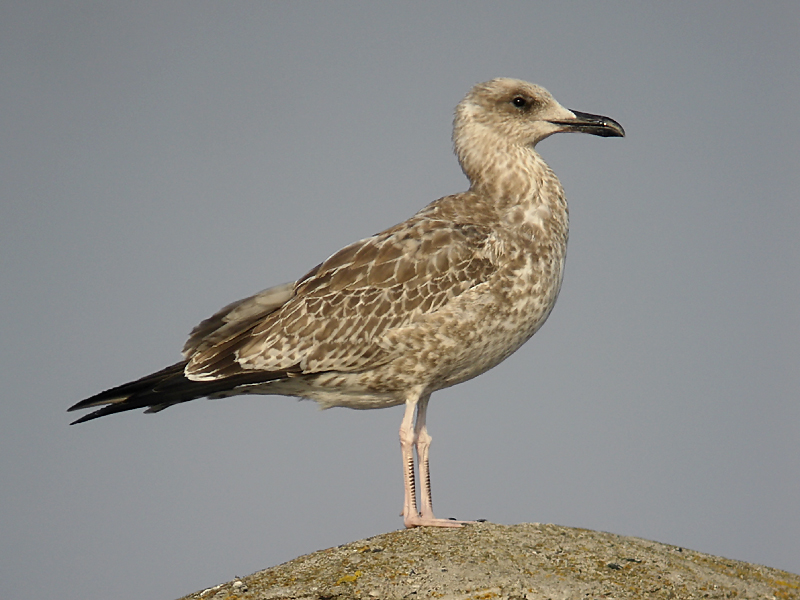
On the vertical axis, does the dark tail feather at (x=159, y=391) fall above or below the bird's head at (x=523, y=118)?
below

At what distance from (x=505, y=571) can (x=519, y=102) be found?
17.6ft

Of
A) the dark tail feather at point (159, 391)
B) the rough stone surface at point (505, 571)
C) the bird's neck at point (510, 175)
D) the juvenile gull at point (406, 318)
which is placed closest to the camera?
the rough stone surface at point (505, 571)

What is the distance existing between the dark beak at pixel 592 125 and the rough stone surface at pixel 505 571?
14.8 feet

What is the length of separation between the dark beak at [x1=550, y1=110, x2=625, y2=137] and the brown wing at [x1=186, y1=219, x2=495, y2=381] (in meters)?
1.88

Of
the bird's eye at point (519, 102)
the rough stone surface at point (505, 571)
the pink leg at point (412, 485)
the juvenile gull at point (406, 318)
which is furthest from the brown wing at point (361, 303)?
the rough stone surface at point (505, 571)

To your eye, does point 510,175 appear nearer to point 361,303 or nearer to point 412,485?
point 361,303

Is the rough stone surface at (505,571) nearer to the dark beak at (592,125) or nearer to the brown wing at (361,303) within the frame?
the brown wing at (361,303)

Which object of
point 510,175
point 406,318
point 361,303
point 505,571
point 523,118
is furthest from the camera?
point 523,118

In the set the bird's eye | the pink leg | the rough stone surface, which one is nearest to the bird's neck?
the bird's eye

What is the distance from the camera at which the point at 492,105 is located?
11.5 m

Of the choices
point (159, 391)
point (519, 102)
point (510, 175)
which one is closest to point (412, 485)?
point (159, 391)

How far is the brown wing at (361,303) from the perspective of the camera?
10266 millimetres

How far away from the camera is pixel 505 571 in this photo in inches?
352

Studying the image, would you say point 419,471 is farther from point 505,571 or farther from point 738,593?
point 738,593
